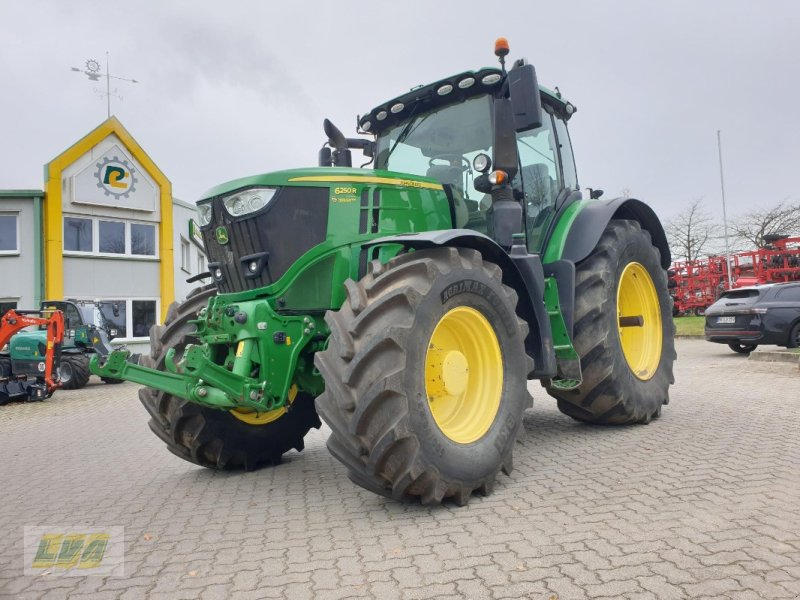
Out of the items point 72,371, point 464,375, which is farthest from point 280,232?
point 72,371

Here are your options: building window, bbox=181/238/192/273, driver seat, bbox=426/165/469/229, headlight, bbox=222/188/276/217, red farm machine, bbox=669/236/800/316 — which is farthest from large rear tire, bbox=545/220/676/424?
building window, bbox=181/238/192/273

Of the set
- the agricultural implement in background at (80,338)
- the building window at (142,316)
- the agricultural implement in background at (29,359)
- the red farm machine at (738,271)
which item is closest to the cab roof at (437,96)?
the agricultural implement in background at (29,359)

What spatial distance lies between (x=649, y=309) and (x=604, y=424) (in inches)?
52.8

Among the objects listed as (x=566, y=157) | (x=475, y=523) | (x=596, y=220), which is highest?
(x=566, y=157)

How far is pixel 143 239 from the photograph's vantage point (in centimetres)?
2286

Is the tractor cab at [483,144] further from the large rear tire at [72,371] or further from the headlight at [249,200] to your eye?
the large rear tire at [72,371]

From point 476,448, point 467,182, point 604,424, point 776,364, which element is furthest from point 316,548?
point 776,364

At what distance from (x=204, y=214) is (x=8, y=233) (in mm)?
19978

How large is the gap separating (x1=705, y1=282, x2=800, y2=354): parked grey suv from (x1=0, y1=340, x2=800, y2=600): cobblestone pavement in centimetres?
833

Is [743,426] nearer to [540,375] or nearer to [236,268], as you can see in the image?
[540,375]

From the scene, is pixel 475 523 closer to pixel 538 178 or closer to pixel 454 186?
pixel 454 186

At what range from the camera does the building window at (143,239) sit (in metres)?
22.6

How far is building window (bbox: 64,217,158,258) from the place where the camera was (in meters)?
21.3

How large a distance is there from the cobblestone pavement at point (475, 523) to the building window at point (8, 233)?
57.5 ft
